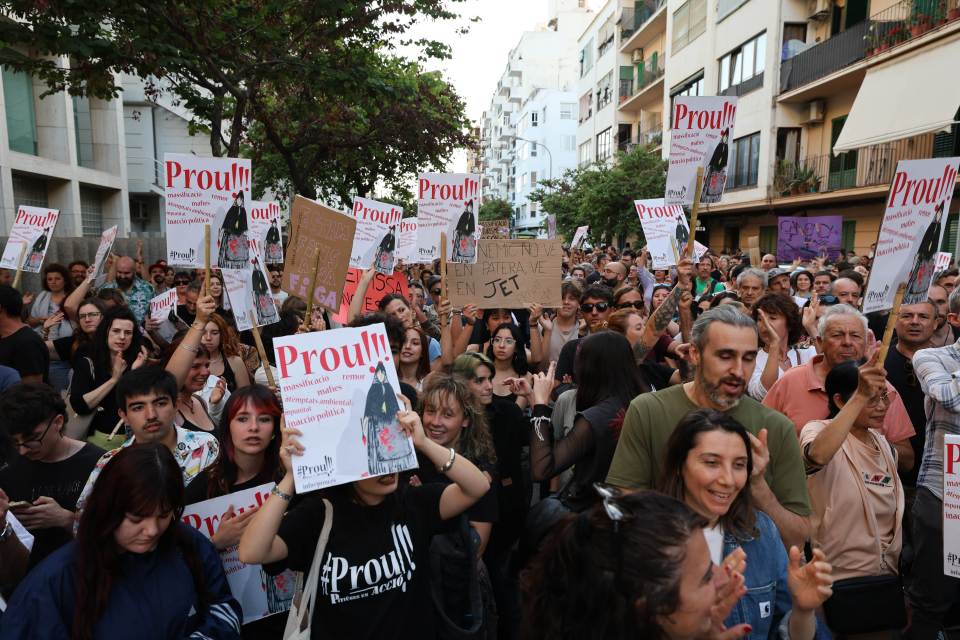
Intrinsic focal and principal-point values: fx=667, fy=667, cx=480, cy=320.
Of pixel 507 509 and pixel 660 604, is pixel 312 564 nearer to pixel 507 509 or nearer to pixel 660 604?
pixel 660 604

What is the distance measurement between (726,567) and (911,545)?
2379 mm

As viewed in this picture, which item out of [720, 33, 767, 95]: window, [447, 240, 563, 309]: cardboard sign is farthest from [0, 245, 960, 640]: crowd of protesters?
[720, 33, 767, 95]: window

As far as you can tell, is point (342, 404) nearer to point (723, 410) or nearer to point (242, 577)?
point (242, 577)

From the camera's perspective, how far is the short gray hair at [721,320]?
2824 millimetres

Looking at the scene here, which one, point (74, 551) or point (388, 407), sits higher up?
point (388, 407)

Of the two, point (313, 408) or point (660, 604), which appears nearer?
point (660, 604)

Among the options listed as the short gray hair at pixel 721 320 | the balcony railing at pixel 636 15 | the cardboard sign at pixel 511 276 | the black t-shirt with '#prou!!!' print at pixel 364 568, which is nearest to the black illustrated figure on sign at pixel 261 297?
the cardboard sign at pixel 511 276

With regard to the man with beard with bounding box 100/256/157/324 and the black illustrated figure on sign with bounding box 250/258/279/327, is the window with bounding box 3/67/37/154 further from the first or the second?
the black illustrated figure on sign with bounding box 250/258/279/327

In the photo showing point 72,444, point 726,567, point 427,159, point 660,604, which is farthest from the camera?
point 427,159

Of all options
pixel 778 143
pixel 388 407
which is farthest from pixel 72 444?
pixel 778 143

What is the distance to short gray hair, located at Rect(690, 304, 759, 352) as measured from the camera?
2.82 meters

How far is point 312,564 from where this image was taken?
7.63 ft

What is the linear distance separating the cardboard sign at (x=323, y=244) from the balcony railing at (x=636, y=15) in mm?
31681

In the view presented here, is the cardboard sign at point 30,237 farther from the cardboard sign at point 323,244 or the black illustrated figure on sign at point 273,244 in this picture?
the cardboard sign at point 323,244
